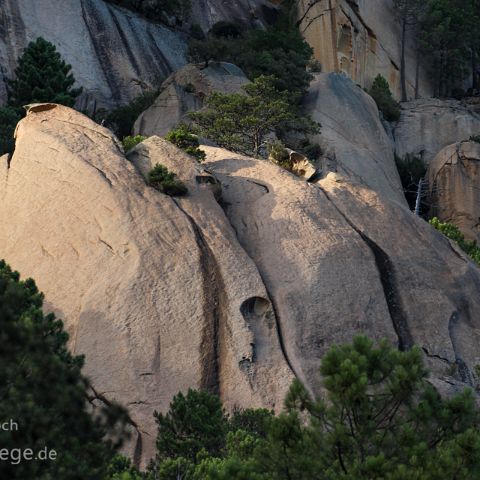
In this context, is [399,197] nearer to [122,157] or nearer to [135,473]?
[122,157]

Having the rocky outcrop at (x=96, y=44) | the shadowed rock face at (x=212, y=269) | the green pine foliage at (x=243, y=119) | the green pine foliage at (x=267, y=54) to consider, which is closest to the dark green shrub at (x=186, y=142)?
the shadowed rock face at (x=212, y=269)

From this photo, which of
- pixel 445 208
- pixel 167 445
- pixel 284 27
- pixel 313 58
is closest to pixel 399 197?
pixel 445 208

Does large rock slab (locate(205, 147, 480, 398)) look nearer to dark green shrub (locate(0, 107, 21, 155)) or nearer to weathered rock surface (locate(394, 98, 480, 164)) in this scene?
dark green shrub (locate(0, 107, 21, 155))

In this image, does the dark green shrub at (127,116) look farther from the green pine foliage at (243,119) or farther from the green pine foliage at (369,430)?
→ the green pine foliage at (369,430)

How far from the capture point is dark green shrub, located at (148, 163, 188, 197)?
2784cm

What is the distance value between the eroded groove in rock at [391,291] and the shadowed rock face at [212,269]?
0.04 m

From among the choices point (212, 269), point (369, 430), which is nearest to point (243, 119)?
point (212, 269)

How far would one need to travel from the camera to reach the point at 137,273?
25141mm

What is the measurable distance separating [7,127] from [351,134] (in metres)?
18.4

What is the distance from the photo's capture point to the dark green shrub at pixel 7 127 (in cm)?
3806

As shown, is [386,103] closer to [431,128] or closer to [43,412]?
[431,128]

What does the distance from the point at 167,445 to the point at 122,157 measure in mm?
10778

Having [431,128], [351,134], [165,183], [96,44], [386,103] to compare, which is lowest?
[165,183]

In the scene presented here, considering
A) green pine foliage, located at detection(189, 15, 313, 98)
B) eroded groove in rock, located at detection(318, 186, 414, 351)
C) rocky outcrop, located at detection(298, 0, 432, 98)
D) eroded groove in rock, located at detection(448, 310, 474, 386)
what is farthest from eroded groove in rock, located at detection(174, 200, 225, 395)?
rocky outcrop, located at detection(298, 0, 432, 98)
